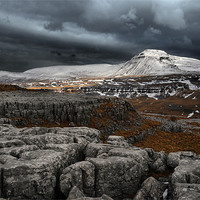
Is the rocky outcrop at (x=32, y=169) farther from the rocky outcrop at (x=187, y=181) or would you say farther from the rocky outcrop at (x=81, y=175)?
the rocky outcrop at (x=187, y=181)

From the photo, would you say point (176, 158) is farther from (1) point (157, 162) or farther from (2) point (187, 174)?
(2) point (187, 174)

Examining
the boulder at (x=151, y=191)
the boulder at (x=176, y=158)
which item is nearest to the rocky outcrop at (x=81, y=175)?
the boulder at (x=151, y=191)

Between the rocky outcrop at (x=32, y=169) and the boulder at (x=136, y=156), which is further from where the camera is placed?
the boulder at (x=136, y=156)

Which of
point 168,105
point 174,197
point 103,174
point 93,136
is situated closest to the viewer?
point 174,197

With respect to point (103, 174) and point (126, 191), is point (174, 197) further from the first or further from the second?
point (103, 174)

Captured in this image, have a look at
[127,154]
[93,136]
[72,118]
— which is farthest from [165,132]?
[127,154]

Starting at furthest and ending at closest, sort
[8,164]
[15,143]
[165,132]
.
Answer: [165,132], [15,143], [8,164]

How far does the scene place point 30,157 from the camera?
58.9 feet

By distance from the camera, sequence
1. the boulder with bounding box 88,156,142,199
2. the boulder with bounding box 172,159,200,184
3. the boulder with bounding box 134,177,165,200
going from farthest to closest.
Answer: the boulder with bounding box 88,156,142,199
the boulder with bounding box 172,159,200,184
the boulder with bounding box 134,177,165,200

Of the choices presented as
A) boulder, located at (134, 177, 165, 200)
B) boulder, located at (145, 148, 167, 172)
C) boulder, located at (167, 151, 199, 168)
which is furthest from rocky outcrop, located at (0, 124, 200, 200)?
boulder, located at (167, 151, 199, 168)

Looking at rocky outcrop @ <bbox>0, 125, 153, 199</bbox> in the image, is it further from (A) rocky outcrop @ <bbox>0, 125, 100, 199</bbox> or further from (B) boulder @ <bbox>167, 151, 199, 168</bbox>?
(B) boulder @ <bbox>167, 151, 199, 168</bbox>

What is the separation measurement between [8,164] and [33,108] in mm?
35471

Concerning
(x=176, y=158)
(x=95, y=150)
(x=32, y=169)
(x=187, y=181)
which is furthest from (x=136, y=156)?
(x=32, y=169)

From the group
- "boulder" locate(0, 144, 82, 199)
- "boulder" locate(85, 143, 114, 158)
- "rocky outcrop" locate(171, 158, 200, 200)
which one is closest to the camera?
"rocky outcrop" locate(171, 158, 200, 200)
